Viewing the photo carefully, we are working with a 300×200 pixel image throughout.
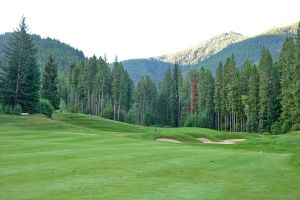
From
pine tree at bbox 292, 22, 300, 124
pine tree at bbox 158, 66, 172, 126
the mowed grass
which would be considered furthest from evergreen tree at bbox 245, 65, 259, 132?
the mowed grass

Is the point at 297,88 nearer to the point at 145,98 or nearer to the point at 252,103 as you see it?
the point at 252,103

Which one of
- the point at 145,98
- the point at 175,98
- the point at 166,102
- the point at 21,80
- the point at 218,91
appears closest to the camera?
the point at 21,80

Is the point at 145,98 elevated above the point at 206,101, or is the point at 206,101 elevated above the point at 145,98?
the point at 145,98

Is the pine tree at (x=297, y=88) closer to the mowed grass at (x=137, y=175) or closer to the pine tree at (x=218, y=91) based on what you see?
the pine tree at (x=218, y=91)

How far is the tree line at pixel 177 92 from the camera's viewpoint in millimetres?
62500

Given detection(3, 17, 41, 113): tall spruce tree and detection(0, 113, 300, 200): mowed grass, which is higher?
detection(3, 17, 41, 113): tall spruce tree

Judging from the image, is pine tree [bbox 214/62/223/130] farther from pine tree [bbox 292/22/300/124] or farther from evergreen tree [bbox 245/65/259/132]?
pine tree [bbox 292/22/300/124]

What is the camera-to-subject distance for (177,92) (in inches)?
5118

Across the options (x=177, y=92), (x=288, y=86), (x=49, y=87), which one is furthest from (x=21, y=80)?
(x=177, y=92)

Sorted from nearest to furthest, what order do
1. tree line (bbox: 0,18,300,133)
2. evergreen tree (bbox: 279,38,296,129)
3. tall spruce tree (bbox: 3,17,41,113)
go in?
tall spruce tree (bbox: 3,17,41,113) < tree line (bbox: 0,18,300,133) < evergreen tree (bbox: 279,38,296,129)

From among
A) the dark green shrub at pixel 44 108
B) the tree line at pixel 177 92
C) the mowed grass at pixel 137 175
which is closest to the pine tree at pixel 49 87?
the tree line at pixel 177 92

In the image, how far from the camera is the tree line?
62500 millimetres

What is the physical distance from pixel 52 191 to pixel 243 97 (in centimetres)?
8935

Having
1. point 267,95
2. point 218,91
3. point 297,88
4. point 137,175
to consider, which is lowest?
point 137,175
